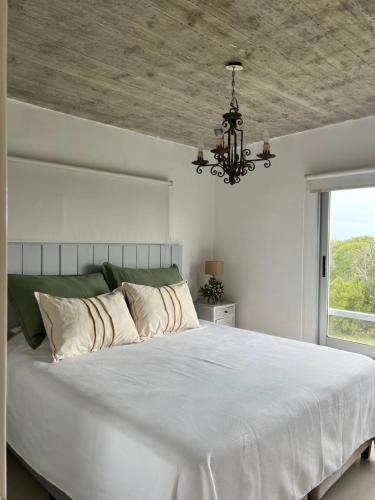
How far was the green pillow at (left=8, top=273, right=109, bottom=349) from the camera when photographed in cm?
252

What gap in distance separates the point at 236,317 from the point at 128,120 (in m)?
2.34

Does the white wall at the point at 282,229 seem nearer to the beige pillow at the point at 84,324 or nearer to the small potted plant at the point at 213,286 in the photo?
the small potted plant at the point at 213,286

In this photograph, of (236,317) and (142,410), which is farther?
(236,317)

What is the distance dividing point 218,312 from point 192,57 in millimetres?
2554

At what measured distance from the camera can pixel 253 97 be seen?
2.79 m

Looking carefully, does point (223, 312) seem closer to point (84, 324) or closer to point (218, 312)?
point (218, 312)

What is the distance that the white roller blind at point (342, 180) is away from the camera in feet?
10.6

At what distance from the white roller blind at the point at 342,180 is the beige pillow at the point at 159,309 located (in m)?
1.59

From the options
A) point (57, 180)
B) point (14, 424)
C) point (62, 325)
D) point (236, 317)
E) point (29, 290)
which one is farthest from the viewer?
point (236, 317)

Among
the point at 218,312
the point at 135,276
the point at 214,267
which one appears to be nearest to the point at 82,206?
the point at 135,276

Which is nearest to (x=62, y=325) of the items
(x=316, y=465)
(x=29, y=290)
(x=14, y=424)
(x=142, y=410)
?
(x=29, y=290)

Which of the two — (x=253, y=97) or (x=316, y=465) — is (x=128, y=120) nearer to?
(x=253, y=97)

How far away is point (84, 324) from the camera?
2.47m

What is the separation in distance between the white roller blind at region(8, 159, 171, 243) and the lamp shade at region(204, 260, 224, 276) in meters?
0.55
